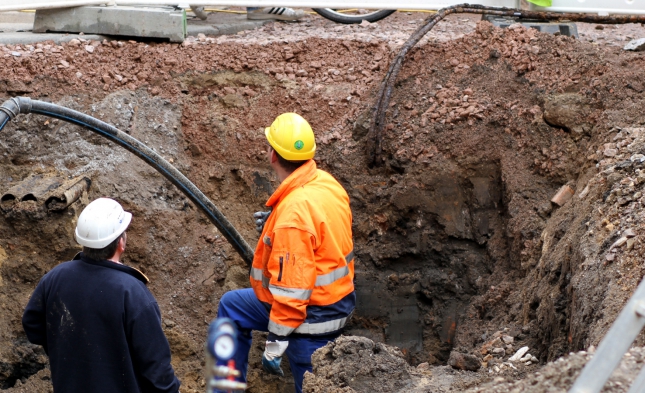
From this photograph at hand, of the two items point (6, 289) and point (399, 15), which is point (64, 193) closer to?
point (6, 289)

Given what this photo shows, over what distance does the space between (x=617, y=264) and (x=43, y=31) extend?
573 centimetres

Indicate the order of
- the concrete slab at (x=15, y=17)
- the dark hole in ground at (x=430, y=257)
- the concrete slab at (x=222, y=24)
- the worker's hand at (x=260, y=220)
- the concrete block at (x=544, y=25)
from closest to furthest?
the worker's hand at (x=260, y=220)
the dark hole in ground at (x=430, y=257)
the concrete block at (x=544, y=25)
the concrete slab at (x=222, y=24)
the concrete slab at (x=15, y=17)

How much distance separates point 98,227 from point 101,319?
463 millimetres

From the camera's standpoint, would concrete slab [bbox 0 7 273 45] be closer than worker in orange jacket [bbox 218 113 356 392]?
No

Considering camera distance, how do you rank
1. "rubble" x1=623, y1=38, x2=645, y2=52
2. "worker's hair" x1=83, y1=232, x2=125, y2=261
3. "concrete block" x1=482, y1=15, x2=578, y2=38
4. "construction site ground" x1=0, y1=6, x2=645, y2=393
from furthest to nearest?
"concrete block" x1=482, y1=15, x2=578, y2=38, "rubble" x1=623, y1=38, x2=645, y2=52, "construction site ground" x1=0, y1=6, x2=645, y2=393, "worker's hair" x1=83, y1=232, x2=125, y2=261

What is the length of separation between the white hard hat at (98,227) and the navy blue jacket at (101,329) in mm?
111

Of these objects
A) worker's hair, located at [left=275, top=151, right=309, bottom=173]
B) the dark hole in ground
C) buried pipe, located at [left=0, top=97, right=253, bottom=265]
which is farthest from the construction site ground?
worker's hair, located at [left=275, top=151, right=309, bottom=173]

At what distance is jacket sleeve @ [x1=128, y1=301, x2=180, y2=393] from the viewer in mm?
3514

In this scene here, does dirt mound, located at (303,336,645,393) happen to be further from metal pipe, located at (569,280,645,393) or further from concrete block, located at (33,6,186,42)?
concrete block, located at (33,6,186,42)

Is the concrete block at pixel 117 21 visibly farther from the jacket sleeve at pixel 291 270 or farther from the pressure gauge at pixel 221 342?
the pressure gauge at pixel 221 342

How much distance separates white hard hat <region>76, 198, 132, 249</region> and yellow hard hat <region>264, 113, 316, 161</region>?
1157mm

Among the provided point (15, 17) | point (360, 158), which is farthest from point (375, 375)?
point (15, 17)

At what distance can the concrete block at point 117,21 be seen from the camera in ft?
22.0

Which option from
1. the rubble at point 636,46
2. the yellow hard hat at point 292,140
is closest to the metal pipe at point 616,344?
the yellow hard hat at point 292,140
